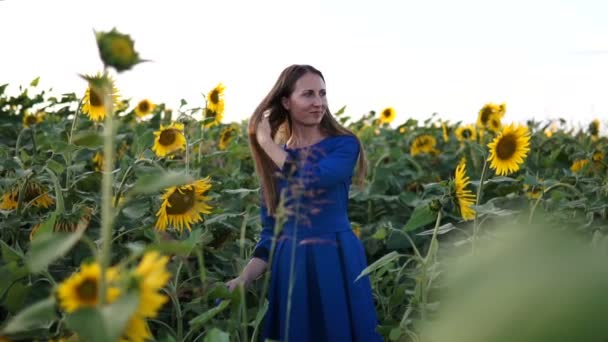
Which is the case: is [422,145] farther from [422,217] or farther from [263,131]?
[422,217]

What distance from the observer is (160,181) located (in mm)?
643

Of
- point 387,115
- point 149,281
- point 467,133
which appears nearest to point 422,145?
point 467,133

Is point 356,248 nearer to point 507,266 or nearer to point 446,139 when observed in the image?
point 507,266

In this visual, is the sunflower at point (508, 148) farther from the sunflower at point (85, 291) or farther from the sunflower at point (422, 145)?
the sunflower at point (422, 145)

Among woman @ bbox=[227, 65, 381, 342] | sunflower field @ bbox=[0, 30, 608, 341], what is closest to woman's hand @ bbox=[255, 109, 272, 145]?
woman @ bbox=[227, 65, 381, 342]

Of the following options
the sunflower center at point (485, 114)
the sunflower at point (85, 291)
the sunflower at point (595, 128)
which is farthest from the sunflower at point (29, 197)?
the sunflower at point (595, 128)

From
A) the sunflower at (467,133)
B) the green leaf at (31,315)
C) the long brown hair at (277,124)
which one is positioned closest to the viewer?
the green leaf at (31,315)

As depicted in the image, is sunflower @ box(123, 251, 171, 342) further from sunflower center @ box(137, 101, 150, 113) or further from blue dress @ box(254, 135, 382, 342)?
sunflower center @ box(137, 101, 150, 113)

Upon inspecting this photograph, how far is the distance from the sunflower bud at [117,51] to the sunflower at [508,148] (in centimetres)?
153

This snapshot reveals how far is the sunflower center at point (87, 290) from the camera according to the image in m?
0.61

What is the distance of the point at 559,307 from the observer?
193 millimetres

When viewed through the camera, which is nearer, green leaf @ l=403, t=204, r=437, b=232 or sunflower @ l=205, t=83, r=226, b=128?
green leaf @ l=403, t=204, r=437, b=232

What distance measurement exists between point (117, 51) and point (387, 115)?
15.8ft

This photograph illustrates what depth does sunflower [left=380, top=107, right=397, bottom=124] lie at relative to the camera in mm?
5391
